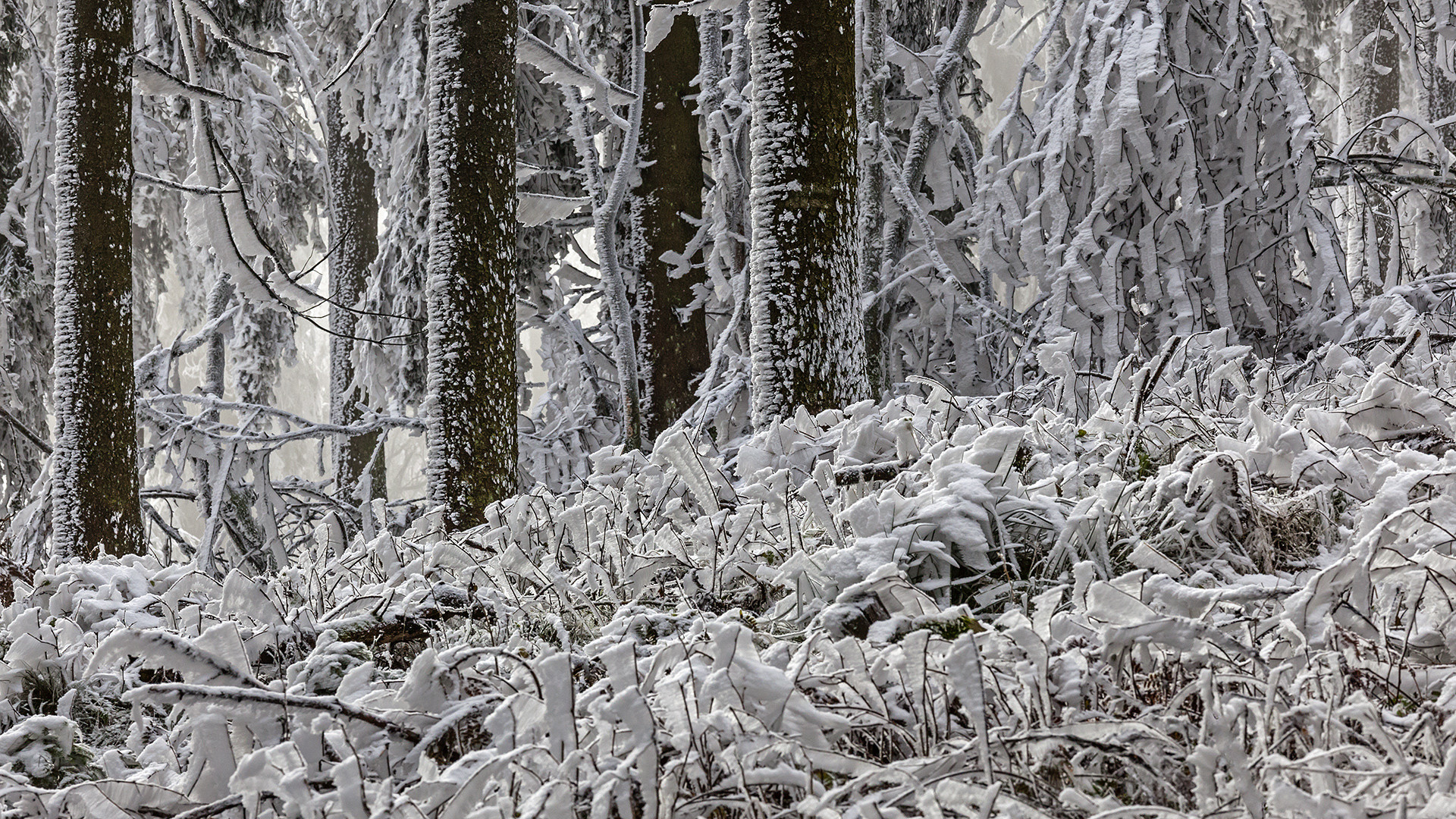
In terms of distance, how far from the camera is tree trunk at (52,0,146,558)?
4855mm

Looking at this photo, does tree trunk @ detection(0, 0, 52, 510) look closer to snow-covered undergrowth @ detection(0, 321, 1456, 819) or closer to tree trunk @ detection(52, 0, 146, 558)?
tree trunk @ detection(52, 0, 146, 558)

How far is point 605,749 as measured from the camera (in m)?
1.36

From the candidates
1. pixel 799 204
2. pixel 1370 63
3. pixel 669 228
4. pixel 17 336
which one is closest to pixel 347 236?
pixel 17 336

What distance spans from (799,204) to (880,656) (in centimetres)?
248

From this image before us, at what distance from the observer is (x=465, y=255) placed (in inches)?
179

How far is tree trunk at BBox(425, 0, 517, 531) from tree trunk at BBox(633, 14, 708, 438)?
2.46m

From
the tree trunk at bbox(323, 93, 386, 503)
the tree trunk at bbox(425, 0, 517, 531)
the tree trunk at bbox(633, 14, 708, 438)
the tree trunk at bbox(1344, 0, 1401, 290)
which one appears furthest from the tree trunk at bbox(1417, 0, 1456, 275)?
the tree trunk at bbox(323, 93, 386, 503)

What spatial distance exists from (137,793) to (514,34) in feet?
12.8

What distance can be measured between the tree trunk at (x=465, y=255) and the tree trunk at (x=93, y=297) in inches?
61.5

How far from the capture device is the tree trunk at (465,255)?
4.54 metres

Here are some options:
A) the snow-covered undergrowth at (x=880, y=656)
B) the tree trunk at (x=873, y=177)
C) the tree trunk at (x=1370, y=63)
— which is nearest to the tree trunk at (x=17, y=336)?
the tree trunk at (x=873, y=177)

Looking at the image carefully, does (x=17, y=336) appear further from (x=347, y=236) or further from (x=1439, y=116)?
(x=1439, y=116)

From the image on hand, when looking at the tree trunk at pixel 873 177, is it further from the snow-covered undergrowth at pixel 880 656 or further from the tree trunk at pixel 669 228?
the snow-covered undergrowth at pixel 880 656

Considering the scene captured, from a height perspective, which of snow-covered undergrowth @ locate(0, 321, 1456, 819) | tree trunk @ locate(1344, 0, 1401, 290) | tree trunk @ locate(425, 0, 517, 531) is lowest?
snow-covered undergrowth @ locate(0, 321, 1456, 819)
